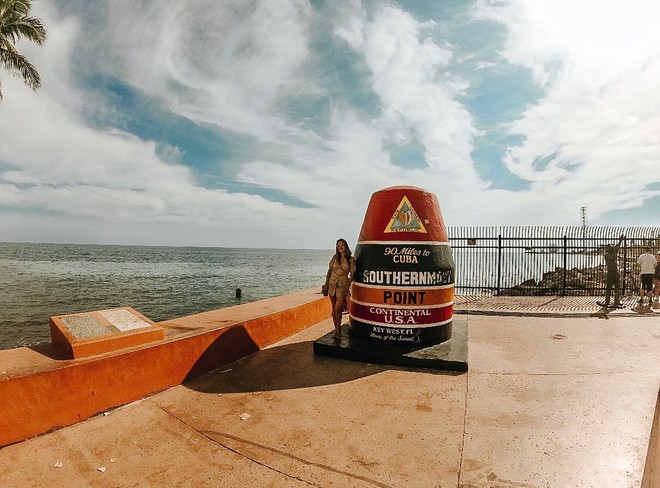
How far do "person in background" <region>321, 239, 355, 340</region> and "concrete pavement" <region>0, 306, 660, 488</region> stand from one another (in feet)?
3.30

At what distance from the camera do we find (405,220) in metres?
5.81

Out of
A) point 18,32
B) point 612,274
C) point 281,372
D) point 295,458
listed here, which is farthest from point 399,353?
point 18,32

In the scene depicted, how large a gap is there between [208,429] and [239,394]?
0.82 metres

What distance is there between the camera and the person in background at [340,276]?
587 centimetres

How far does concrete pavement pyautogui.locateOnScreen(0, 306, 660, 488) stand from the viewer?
282 cm

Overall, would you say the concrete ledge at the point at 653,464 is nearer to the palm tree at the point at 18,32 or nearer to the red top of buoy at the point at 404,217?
the red top of buoy at the point at 404,217

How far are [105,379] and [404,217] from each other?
4598 mm

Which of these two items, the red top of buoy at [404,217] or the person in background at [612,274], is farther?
the person in background at [612,274]

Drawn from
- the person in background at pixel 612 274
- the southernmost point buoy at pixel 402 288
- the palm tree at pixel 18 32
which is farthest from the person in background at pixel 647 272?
the palm tree at pixel 18 32

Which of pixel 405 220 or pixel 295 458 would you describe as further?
pixel 405 220

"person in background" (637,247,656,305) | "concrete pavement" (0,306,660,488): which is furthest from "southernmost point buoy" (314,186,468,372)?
"person in background" (637,247,656,305)

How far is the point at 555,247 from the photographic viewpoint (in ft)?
45.0

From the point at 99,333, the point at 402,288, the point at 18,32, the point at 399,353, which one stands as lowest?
the point at 399,353

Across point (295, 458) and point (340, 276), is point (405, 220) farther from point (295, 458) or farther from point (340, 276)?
point (295, 458)
